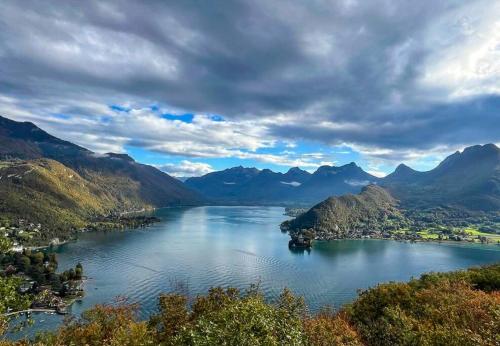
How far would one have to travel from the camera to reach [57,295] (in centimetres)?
13450

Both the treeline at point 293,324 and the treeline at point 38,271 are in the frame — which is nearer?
the treeline at point 293,324

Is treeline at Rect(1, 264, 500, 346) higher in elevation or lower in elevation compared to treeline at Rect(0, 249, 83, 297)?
higher

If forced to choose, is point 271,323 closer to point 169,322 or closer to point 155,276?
point 169,322

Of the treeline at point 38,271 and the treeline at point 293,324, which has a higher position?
the treeline at point 293,324

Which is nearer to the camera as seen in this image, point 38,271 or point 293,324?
point 293,324

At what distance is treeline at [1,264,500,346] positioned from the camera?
1092 inches

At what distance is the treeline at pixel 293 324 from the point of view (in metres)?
27.7

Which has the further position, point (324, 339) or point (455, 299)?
point (455, 299)

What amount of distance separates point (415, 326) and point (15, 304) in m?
41.7

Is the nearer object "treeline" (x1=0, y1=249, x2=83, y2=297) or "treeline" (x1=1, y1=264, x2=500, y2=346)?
"treeline" (x1=1, y1=264, x2=500, y2=346)

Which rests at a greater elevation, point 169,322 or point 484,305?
point 484,305

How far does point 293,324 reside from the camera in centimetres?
3344

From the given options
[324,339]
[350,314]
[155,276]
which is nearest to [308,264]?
[155,276]

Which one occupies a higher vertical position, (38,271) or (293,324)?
(293,324)
